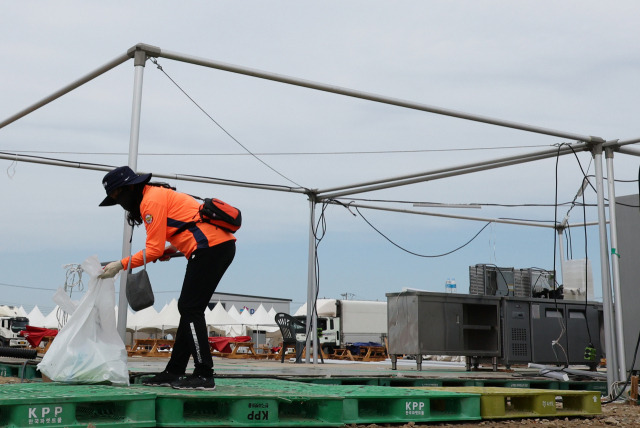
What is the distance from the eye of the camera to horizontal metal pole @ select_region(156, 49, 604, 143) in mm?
7953

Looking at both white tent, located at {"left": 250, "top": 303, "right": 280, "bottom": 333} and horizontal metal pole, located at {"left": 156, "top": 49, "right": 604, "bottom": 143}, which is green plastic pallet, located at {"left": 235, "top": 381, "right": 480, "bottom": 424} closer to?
horizontal metal pole, located at {"left": 156, "top": 49, "right": 604, "bottom": 143}

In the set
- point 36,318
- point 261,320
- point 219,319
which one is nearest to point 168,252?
point 219,319

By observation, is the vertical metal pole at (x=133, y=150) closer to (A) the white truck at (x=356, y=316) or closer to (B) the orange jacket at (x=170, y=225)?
(B) the orange jacket at (x=170, y=225)

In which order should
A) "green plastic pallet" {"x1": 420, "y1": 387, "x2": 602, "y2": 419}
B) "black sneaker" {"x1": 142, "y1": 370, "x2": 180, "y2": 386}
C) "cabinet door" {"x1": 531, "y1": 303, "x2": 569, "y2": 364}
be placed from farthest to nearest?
"cabinet door" {"x1": 531, "y1": 303, "x2": 569, "y2": 364} < "green plastic pallet" {"x1": 420, "y1": 387, "x2": 602, "y2": 419} < "black sneaker" {"x1": 142, "y1": 370, "x2": 180, "y2": 386}

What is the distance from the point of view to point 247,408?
15.4ft

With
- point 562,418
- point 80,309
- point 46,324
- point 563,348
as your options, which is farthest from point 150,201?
point 46,324

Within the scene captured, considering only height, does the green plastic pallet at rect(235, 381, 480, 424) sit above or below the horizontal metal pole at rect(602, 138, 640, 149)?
below

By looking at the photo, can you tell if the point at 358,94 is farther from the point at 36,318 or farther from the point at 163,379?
the point at 36,318

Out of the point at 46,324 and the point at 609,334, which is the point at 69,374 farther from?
the point at 46,324

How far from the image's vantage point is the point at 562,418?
A: 678cm

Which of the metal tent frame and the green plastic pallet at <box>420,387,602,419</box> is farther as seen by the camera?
the metal tent frame

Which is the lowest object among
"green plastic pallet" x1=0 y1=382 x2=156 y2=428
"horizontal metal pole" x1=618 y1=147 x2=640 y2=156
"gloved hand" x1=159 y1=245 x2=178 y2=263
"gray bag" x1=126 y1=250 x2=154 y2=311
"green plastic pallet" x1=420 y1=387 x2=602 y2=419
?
"green plastic pallet" x1=420 y1=387 x2=602 y2=419

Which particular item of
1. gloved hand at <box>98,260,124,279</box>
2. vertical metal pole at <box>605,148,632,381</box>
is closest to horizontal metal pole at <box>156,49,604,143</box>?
vertical metal pole at <box>605,148,632,381</box>

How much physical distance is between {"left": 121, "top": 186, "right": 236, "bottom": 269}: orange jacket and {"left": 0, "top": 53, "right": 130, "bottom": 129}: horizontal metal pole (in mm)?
2854
